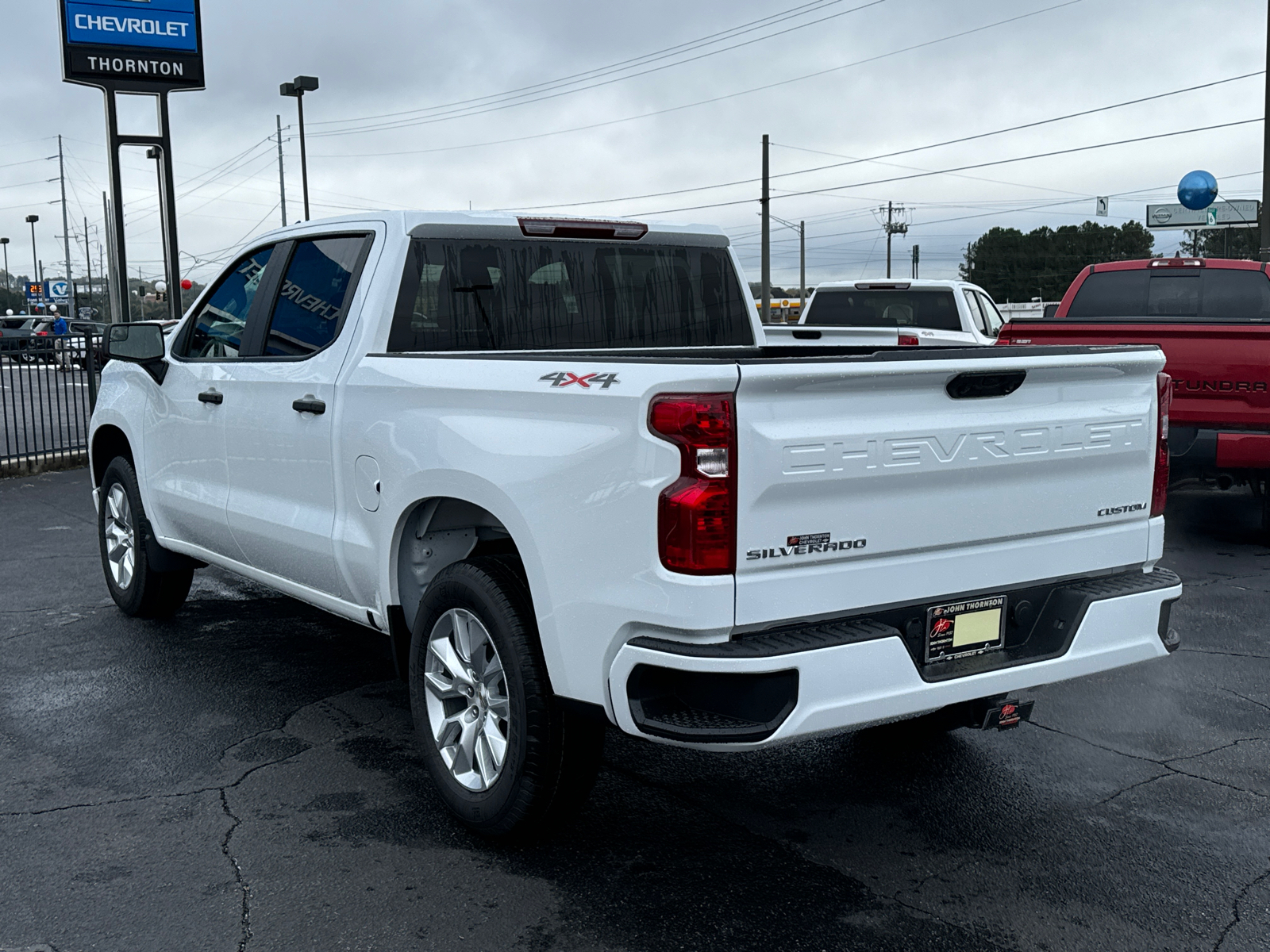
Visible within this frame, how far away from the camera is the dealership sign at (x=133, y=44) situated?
16297 mm

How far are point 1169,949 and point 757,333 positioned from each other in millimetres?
3047

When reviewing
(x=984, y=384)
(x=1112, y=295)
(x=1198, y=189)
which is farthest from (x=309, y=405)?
(x=1198, y=189)

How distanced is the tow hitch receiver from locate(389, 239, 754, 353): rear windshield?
212 cm

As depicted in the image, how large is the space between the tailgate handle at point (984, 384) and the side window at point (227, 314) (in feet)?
10.3

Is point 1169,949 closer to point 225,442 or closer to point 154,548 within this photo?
point 225,442

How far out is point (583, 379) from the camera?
3.33 m

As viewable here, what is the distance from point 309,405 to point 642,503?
1952mm

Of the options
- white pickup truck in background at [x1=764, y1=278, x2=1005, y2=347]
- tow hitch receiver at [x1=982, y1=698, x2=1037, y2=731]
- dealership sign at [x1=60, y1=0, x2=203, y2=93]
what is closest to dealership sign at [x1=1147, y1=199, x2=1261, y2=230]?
white pickup truck in background at [x1=764, y1=278, x2=1005, y2=347]

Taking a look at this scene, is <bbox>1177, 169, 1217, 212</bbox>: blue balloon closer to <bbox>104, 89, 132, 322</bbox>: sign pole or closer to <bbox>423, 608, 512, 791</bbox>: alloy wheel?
<bbox>104, 89, 132, 322</bbox>: sign pole

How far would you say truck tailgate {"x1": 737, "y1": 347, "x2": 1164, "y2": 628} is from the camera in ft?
10.2

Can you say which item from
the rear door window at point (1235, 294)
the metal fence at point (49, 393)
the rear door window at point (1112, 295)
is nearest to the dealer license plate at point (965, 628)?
the rear door window at point (1235, 294)

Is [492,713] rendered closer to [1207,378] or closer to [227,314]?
[227,314]

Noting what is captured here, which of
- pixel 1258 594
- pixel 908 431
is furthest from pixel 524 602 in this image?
pixel 1258 594

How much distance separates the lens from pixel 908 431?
3299 mm
